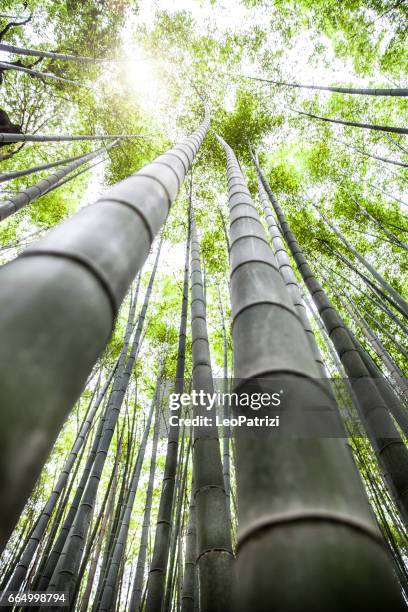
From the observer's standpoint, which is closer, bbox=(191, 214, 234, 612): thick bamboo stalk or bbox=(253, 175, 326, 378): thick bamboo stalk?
bbox=(191, 214, 234, 612): thick bamboo stalk

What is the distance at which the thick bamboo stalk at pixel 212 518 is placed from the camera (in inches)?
44.8

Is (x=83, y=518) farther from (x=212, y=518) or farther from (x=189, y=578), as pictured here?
(x=212, y=518)

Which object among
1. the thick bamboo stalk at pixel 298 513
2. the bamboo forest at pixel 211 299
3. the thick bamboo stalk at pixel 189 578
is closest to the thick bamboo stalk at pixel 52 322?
the bamboo forest at pixel 211 299

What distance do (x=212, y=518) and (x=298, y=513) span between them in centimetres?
93

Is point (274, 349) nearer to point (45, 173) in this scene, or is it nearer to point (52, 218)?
point (52, 218)

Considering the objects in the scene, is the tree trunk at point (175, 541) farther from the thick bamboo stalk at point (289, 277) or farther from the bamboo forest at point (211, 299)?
the thick bamboo stalk at point (289, 277)

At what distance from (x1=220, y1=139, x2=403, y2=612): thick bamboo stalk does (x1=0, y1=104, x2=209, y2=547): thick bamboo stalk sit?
34 cm

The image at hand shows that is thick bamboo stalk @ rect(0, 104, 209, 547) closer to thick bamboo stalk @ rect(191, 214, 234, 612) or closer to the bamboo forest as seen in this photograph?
the bamboo forest

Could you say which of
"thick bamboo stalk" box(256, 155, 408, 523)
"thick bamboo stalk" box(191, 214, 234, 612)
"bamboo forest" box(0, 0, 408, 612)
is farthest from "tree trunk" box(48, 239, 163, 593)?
"thick bamboo stalk" box(256, 155, 408, 523)

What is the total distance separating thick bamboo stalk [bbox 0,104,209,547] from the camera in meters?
0.42

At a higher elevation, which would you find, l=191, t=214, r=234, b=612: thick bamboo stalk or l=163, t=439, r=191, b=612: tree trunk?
l=163, t=439, r=191, b=612: tree trunk

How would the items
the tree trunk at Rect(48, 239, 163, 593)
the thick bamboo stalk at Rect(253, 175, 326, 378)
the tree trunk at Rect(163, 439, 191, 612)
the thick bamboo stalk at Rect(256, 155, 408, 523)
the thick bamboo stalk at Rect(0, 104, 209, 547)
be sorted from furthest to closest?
the tree trunk at Rect(163, 439, 191, 612)
the tree trunk at Rect(48, 239, 163, 593)
the thick bamboo stalk at Rect(253, 175, 326, 378)
the thick bamboo stalk at Rect(256, 155, 408, 523)
the thick bamboo stalk at Rect(0, 104, 209, 547)

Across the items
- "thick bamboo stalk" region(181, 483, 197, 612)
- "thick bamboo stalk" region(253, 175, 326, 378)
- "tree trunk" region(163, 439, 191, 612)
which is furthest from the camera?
"tree trunk" region(163, 439, 191, 612)

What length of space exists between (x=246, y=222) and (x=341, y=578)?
1.17 meters
